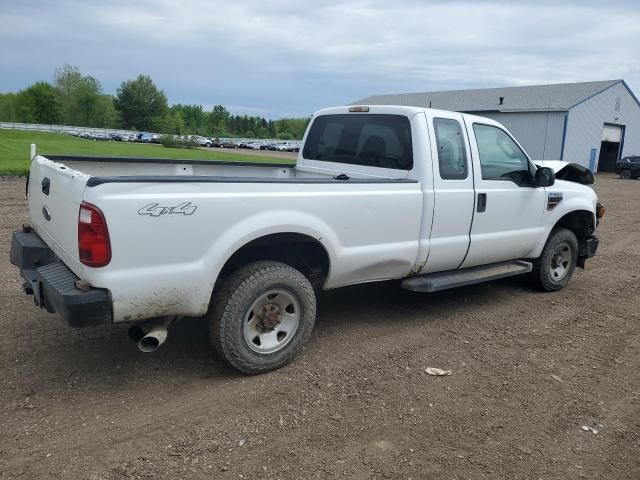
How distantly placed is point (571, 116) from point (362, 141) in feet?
113

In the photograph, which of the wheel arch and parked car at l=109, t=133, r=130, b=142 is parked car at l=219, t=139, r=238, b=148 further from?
the wheel arch

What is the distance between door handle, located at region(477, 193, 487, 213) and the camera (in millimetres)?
5367

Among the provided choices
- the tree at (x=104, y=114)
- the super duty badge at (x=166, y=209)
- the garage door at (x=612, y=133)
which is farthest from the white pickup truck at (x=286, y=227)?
the tree at (x=104, y=114)

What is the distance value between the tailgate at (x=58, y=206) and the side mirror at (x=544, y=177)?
4.47m

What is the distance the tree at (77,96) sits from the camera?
299ft

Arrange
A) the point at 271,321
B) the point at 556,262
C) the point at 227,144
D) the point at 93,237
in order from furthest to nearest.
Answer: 1. the point at 227,144
2. the point at 556,262
3. the point at 271,321
4. the point at 93,237

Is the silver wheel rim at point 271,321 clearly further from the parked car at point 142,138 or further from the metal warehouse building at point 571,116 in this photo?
the parked car at point 142,138

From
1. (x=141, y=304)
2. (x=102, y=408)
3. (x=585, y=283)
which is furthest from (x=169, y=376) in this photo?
(x=585, y=283)

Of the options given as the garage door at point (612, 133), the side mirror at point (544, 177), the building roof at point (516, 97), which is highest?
the building roof at point (516, 97)

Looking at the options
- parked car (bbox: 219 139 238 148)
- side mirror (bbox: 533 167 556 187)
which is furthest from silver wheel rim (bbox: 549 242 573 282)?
parked car (bbox: 219 139 238 148)

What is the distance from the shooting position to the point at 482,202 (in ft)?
17.7

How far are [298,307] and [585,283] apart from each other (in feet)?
15.8

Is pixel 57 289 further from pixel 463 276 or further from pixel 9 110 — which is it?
pixel 9 110

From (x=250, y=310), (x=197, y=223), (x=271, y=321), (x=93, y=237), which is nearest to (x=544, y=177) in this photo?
(x=271, y=321)
